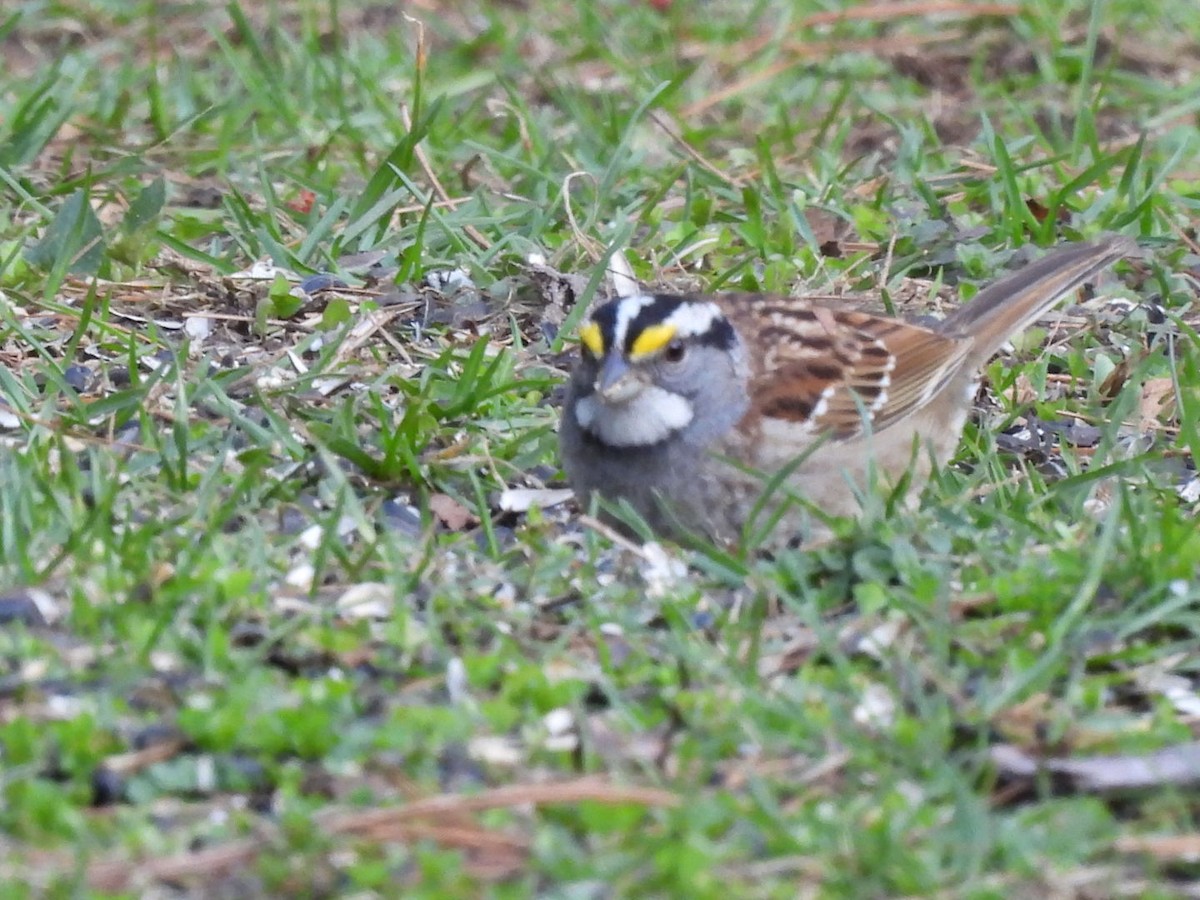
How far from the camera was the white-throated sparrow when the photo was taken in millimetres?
4289

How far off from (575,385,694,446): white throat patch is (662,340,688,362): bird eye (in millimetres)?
73

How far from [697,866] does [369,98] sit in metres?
4.55

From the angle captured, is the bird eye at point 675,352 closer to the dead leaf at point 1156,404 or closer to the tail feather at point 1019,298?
the tail feather at point 1019,298

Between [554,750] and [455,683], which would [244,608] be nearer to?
[455,683]

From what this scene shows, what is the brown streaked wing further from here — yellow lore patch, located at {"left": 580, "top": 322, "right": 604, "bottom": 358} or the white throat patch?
yellow lore patch, located at {"left": 580, "top": 322, "right": 604, "bottom": 358}

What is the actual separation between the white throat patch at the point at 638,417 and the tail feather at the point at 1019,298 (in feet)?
3.55

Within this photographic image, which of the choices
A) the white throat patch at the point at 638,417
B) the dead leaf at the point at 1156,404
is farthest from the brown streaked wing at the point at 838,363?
the dead leaf at the point at 1156,404

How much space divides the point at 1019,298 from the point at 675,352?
1.19 meters

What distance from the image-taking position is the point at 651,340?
4332mm

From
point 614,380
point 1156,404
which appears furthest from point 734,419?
point 1156,404

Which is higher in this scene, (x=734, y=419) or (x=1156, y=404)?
(x=734, y=419)

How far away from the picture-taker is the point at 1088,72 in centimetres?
686

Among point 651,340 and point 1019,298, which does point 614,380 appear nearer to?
point 651,340

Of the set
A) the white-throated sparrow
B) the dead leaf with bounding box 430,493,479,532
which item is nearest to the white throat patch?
the white-throated sparrow
